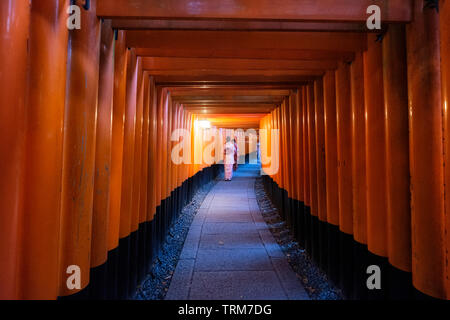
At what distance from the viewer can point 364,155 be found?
2840 mm

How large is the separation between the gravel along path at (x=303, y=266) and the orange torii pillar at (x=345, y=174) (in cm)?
25

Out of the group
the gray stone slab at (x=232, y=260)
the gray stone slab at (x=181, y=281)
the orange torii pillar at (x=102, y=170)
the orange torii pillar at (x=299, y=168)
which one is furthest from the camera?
the orange torii pillar at (x=299, y=168)

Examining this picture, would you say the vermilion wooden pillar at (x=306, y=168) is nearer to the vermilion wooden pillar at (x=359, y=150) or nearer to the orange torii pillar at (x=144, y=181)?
the vermilion wooden pillar at (x=359, y=150)

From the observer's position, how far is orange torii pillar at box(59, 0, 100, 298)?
5.96 feet

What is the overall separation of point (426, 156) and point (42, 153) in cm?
262

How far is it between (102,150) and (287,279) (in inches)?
121

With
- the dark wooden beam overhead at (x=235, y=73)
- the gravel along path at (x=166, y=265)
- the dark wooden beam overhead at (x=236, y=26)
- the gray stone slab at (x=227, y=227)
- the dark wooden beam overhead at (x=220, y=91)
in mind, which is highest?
the dark wooden beam overhead at (x=220, y=91)

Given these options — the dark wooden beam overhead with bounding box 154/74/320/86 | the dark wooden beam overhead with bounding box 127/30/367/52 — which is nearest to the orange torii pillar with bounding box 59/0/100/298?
the dark wooden beam overhead with bounding box 127/30/367/52

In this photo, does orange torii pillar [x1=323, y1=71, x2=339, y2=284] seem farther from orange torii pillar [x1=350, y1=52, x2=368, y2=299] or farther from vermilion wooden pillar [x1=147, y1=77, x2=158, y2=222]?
vermilion wooden pillar [x1=147, y1=77, x2=158, y2=222]

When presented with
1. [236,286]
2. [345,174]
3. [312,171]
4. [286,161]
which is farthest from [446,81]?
[286,161]

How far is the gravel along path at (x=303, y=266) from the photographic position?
10.8ft

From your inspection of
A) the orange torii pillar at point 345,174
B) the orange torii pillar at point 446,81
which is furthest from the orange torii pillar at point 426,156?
the orange torii pillar at point 345,174

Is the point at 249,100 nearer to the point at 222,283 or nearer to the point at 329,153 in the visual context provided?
the point at 329,153

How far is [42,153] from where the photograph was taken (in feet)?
5.02
